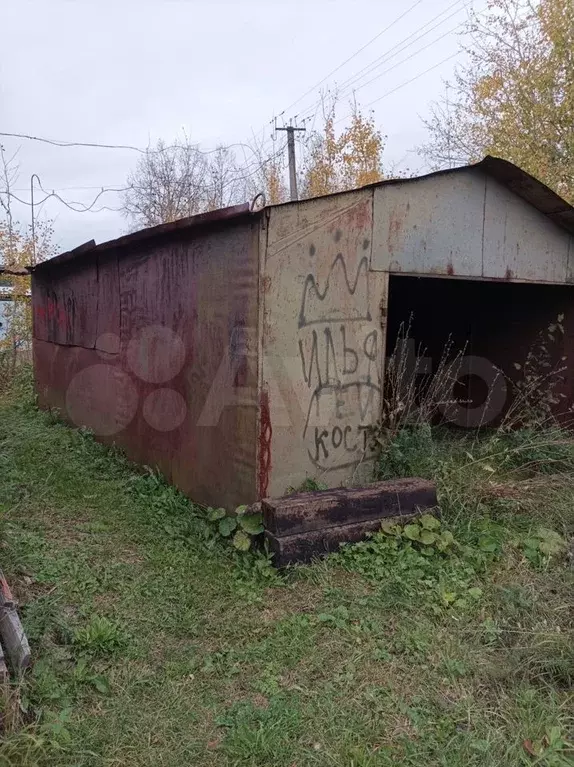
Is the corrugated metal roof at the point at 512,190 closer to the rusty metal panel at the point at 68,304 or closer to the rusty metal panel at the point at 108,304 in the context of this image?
the rusty metal panel at the point at 108,304

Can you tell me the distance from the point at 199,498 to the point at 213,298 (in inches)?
69.0

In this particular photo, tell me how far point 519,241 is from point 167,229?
11.1 feet

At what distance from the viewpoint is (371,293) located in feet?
15.5

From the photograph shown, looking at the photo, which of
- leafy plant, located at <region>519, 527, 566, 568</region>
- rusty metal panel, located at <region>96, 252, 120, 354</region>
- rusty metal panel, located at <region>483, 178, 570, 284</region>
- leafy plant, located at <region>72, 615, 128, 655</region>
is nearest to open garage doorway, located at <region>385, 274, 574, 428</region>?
rusty metal panel, located at <region>483, 178, 570, 284</region>

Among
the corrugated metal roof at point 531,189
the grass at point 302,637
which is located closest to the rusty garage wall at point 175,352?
the grass at point 302,637

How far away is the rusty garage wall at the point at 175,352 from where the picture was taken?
174 inches

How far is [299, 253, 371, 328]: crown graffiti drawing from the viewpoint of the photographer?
4418 millimetres

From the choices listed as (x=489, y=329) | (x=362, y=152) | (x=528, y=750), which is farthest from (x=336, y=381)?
(x=362, y=152)

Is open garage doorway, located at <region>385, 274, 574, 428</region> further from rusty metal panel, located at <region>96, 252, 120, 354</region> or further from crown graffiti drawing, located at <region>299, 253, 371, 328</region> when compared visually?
rusty metal panel, located at <region>96, 252, 120, 354</region>

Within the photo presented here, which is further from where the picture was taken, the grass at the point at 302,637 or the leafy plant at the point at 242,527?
the leafy plant at the point at 242,527

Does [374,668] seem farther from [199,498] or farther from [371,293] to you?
[371,293]

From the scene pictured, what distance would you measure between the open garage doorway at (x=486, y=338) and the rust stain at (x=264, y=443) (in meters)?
1.97

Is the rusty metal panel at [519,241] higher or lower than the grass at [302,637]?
higher

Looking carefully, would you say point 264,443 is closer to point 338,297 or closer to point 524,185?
point 338,297
